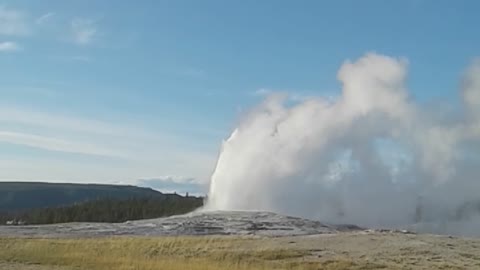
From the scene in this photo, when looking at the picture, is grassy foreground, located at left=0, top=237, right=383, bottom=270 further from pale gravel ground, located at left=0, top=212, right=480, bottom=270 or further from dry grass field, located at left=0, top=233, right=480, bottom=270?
pale gravel ground, located at left=0, top=212, right=480, bottom=270

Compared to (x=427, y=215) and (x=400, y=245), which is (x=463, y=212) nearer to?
(x=427, y=215)

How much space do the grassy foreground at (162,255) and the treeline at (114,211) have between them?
71.7 metres

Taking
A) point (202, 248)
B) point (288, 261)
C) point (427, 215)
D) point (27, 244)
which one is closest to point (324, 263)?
point (288, 261)

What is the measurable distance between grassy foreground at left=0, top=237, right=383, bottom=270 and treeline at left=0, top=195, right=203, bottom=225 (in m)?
71.7

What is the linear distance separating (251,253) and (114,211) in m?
85.1

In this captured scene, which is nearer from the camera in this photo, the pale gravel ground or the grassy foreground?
the grassy foreground

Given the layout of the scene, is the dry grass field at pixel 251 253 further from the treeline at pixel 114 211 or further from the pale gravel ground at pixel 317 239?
the treeline at pixel 114 211

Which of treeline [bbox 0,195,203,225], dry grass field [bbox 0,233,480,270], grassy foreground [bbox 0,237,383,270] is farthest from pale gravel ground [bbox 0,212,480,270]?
treeline [bbox 0,195,203,225]

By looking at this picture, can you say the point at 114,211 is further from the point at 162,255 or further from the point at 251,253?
the point at 251,253

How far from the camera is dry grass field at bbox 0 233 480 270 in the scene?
28.8 meters

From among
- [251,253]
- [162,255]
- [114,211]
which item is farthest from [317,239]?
[114,211]

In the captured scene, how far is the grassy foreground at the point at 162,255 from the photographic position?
28.3 meters

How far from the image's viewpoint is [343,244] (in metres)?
40.2

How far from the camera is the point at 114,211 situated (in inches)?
4624
